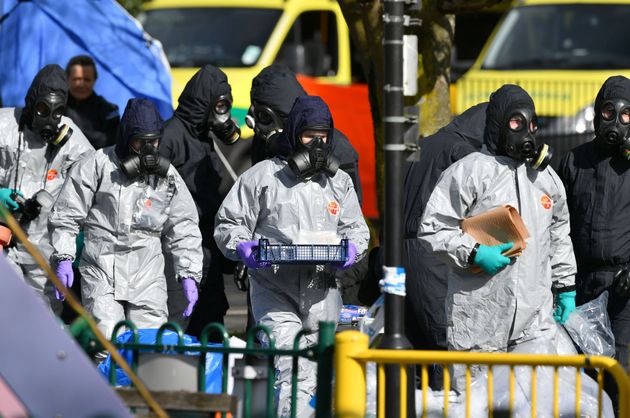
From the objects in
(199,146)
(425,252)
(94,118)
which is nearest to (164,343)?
(425,252)

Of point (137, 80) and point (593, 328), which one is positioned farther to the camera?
point (137, 80)

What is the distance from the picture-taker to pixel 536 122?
7.74m

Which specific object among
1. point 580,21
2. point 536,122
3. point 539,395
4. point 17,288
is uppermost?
point 580,21

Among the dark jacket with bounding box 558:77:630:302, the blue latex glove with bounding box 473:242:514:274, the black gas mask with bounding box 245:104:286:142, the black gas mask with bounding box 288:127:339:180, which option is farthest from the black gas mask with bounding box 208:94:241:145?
the blue latex glove with bounding box 473:242:514:274

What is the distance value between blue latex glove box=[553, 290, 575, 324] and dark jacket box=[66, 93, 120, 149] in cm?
410

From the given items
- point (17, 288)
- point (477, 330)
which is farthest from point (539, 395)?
point (17, 288)

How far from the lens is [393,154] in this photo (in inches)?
253

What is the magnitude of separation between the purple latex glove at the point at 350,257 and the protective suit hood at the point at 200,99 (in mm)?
1937

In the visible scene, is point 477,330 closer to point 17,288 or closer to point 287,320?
point 287,320

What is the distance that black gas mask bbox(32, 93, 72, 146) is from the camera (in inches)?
376

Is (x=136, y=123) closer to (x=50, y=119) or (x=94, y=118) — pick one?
(x=50, y=119)

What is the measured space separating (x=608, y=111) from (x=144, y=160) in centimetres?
267

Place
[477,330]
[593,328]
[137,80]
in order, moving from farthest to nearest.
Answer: [137,80] → [593,328] → [477,330]

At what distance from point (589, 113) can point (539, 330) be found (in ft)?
26.4
